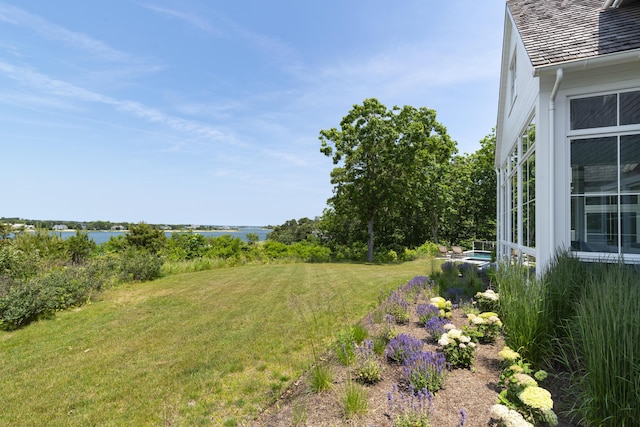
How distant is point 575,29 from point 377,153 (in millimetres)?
14765

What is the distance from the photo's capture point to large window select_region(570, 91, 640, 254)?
423 centimetres

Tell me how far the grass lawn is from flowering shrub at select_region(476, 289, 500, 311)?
2.37 m

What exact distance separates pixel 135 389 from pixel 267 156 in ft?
60.2

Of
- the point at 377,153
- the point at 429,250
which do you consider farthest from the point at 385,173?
the point at 429,250

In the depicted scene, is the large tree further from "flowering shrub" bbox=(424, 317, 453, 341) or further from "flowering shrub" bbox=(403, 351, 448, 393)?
"flowering shrub" bbox=(403, 351, 448, 393)

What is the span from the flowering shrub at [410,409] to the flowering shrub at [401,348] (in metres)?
0.70

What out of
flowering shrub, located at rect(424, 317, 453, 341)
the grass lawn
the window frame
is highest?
the window frame

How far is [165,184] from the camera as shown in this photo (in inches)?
828

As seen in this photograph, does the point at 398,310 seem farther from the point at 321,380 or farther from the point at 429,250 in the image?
the point at 429,250

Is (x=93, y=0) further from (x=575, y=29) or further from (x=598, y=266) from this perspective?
(x=598, y=266)

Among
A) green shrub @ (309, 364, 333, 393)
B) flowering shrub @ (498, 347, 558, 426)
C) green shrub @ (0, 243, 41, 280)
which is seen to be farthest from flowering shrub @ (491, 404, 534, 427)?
green shrub @ (0, 243, 41, 280)

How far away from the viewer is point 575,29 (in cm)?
530

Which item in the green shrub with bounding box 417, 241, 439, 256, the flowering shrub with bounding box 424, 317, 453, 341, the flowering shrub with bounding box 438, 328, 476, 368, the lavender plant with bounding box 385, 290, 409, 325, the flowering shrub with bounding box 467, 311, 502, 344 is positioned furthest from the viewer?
the green shrub with bounding box 417, 241, 439, 256

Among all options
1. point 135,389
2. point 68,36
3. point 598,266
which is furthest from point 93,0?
point 598,266
